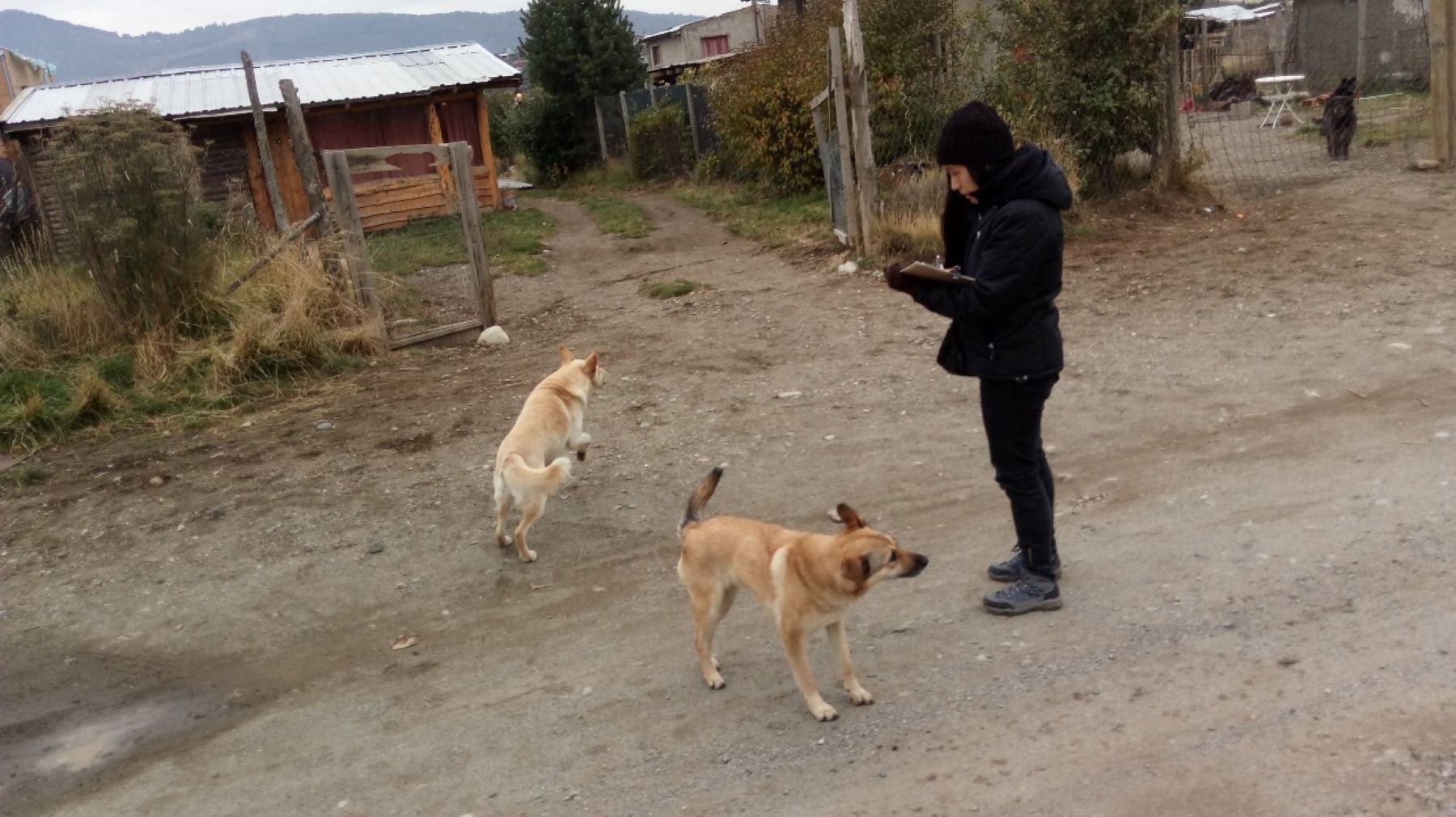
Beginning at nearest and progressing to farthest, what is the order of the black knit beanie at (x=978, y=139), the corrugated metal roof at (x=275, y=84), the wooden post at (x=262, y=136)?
the black knit beanie at (x=978, y=139) → the wooden post at (x=262, y=136) → the corrugated metal roof at (x=275, y=84)

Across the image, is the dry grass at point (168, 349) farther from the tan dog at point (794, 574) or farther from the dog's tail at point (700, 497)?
the tan dog at point (794, 574)

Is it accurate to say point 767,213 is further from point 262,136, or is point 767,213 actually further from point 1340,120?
point 1340,120

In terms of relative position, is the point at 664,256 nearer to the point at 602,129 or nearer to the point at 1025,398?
the point at 1025,398

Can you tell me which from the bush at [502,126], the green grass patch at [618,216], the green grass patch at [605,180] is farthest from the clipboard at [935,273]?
the bush at [502,126]

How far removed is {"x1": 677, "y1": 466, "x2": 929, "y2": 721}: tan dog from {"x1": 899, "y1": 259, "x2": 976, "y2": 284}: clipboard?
2.91 feet

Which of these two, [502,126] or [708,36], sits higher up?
[708,36]

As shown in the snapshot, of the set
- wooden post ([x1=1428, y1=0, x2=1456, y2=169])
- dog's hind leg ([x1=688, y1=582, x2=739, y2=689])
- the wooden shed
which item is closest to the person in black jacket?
dog's hind leg ([x1=688, y1=582, x2=739, y2=689])

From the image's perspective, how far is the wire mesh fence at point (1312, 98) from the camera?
14789 mm

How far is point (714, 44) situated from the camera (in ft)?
167

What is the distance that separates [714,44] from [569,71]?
2414 cm

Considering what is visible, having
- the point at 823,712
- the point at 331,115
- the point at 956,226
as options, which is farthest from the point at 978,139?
the point at 331,115

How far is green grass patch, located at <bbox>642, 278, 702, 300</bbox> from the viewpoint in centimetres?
1159

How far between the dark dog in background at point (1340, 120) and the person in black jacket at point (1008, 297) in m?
13.2

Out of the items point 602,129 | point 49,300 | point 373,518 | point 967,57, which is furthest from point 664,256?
point 602,129
